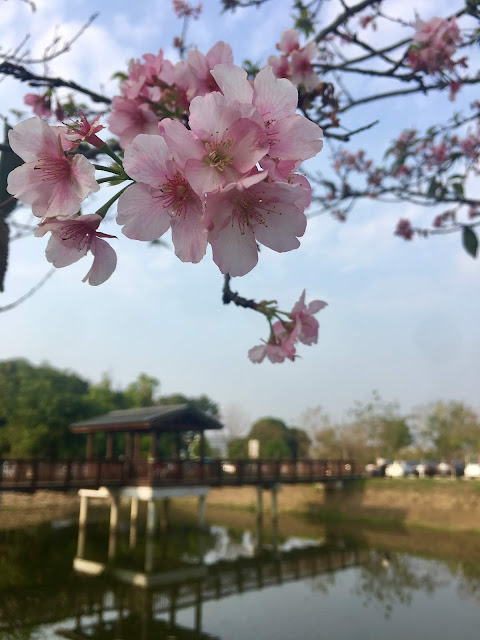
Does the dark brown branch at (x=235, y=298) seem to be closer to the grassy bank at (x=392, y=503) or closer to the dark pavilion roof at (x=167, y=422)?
the dark pavilion roof at (x=167, y=422)

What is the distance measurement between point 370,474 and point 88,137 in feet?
77.1

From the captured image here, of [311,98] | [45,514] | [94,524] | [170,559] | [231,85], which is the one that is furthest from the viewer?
[45,514]

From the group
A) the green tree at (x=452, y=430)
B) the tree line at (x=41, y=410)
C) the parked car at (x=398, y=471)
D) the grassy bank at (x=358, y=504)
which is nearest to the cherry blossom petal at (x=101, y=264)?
the grassy bank at (x=358, y=504)

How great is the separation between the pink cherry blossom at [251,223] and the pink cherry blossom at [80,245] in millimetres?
182

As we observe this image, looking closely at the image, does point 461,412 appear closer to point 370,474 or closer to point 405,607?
point 370,474

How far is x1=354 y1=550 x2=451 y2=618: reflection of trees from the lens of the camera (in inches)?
378

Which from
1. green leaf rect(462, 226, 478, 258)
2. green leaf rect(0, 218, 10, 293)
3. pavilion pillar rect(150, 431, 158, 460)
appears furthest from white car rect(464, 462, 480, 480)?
green leaf rect(0, 218, 10, 293)

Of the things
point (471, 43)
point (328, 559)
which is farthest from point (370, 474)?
point (471, 43)

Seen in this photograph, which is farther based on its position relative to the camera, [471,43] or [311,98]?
[471,43]

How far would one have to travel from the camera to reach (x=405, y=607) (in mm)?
9094

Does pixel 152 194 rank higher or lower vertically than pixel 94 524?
higher

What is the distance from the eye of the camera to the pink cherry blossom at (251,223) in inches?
23.8

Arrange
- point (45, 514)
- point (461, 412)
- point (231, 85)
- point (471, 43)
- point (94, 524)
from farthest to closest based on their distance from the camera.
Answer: point (461, 412)
point (45, 514)
point (94, 524)
point (471, 43)
point (231, 85)

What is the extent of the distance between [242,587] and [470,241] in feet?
31.5
